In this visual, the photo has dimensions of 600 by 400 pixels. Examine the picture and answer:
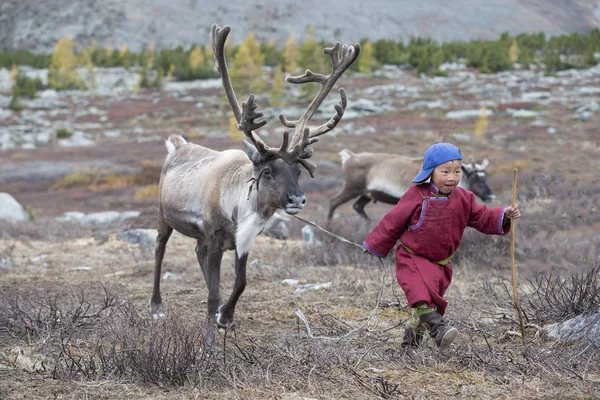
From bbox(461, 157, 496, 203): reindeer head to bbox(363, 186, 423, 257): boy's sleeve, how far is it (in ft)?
24.2

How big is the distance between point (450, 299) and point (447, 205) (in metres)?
1.91

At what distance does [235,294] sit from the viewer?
5297 mm

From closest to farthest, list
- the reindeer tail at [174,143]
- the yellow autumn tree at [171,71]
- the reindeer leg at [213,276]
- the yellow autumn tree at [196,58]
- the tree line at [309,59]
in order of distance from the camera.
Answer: the reindeer leg at [213,276] → the reindeer tail at [174,143] → the tree line at [309,59] → the yellow autumn tree at [171,71] → the yellow autumn tree at [196,58]

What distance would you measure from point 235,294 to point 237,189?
0.79 meters

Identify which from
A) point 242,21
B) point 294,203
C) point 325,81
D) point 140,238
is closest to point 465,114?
point 140,238

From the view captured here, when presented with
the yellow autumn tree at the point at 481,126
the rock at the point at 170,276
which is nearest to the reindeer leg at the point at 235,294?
the rock at the point at 170,276

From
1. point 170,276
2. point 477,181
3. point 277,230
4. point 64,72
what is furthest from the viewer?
point 64,72

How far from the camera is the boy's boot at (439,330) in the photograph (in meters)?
4.07

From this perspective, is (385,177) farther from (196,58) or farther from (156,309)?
(196,58)

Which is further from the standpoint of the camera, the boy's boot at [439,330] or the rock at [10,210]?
the rock at [10,210]

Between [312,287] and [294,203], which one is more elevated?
[294,203]

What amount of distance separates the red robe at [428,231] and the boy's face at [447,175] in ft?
0.27

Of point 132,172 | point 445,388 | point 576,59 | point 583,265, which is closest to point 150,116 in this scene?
point 132,172

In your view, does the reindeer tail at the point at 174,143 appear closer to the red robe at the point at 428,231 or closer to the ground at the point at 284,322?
the ground at the point at 284,322
